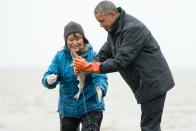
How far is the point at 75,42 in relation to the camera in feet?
21.6

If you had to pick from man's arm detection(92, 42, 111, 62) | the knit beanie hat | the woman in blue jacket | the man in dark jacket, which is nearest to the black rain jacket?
the man in dark jacket

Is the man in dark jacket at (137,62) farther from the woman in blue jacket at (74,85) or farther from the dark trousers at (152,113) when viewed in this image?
the woman in blue jacket at (74,85)

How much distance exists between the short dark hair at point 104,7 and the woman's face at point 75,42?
81cm

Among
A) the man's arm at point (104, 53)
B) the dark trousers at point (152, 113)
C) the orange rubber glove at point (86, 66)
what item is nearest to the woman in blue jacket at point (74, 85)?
the man's arm at point (104, 53)

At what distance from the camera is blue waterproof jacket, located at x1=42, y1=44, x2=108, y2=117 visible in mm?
6582

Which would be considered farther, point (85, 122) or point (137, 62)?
Result: point (85, 122)

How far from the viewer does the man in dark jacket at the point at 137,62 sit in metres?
5.76

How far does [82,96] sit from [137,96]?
88 centimetres

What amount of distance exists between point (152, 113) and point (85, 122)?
3.05 ft

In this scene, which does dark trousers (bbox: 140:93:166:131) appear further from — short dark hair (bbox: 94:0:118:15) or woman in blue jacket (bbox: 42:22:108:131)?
short dark hair (bbox: 94:0:118:15)

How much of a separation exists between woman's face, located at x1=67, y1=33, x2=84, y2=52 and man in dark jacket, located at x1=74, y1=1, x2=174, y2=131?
0.67 meters

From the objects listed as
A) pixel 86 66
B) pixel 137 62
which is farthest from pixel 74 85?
pixel 137 62

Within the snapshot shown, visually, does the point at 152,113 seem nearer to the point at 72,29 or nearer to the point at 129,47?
the point at 129,47

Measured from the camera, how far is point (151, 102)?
232 inches
